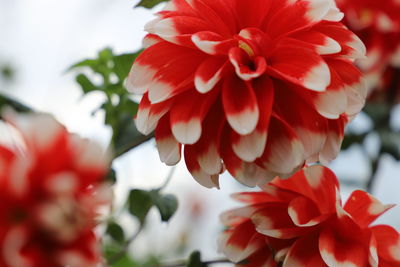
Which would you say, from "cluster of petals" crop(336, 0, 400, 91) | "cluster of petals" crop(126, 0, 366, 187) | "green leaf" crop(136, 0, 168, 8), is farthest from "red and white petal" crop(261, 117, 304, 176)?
"cluster of petals" crop(336, 0, 400, 91)

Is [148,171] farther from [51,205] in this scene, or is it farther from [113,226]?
[51,205]

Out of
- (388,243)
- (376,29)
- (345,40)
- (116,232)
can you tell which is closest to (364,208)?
(388,243)

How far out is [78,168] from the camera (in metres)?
0.37

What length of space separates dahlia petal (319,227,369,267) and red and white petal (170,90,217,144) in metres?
0.15

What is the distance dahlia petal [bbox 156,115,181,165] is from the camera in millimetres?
532

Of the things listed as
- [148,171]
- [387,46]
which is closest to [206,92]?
[387,46]

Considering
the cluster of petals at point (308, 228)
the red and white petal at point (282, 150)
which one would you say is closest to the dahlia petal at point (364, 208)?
the cluster of petals at point (308, 228)

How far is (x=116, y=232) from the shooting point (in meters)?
0.74

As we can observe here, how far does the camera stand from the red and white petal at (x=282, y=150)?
1.68 feet

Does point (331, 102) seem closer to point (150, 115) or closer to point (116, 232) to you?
point (150, 115)

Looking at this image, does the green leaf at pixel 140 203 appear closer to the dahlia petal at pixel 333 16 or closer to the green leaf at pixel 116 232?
the green leaf at pixel 116 232

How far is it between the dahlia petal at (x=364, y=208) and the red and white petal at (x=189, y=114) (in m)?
0.18

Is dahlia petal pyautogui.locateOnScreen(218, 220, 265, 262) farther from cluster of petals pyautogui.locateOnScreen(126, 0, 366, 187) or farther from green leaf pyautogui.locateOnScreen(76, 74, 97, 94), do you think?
green leaf pyautogui.locateOnScreen(76, 74, 97, 94)

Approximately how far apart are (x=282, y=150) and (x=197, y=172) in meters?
0.08
